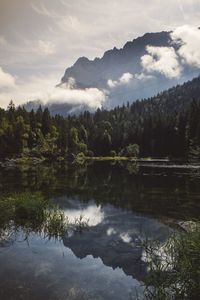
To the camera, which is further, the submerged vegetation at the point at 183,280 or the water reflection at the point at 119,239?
the water reflection at the point at 119,239

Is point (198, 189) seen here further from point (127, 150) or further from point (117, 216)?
point (127, 150)

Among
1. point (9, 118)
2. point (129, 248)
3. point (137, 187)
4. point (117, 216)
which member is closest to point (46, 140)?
point (9, 118)

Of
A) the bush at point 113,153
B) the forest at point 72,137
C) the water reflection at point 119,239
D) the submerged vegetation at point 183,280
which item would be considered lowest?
the water reflection at point 119,239

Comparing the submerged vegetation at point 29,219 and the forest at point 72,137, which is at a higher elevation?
the forest at point 72,137

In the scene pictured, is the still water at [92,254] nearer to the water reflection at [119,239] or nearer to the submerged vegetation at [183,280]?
the water reflection at [119,239]

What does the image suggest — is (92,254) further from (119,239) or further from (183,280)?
(183,280)

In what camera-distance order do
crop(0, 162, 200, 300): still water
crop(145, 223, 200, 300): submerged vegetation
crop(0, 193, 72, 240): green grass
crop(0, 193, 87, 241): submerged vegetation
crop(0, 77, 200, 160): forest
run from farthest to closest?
1. crop(0, 77, 200, 160): forest
2. crop(0, 193, 72, 240): green grass
3. crop(0, 193, 87, 241): submerged vegetation
4. crop(0, 162, 200, 300): still water
5. crop(145, 223, 200, 300): submerged vegetation

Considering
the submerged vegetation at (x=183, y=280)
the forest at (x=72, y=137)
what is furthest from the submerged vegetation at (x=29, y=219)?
the forest at (x=72, y=137)

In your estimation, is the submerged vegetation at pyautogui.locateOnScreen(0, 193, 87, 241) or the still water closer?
the still water

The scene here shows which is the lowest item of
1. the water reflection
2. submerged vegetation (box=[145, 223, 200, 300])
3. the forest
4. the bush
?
the water reflection

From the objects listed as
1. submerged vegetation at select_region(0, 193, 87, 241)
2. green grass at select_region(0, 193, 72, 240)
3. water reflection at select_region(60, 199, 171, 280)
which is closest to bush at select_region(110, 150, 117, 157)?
water reflection at select_region(60, 199, 171, 280)

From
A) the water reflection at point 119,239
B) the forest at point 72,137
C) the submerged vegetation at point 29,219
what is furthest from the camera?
the forest at point 72,137

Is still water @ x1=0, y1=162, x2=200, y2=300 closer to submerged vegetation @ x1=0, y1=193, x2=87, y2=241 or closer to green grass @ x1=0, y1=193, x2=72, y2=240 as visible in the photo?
submerged vegetation @ x1=0, y1=193, x2=87, y2=241

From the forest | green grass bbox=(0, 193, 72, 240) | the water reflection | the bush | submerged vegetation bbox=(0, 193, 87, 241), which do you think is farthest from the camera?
the bush
